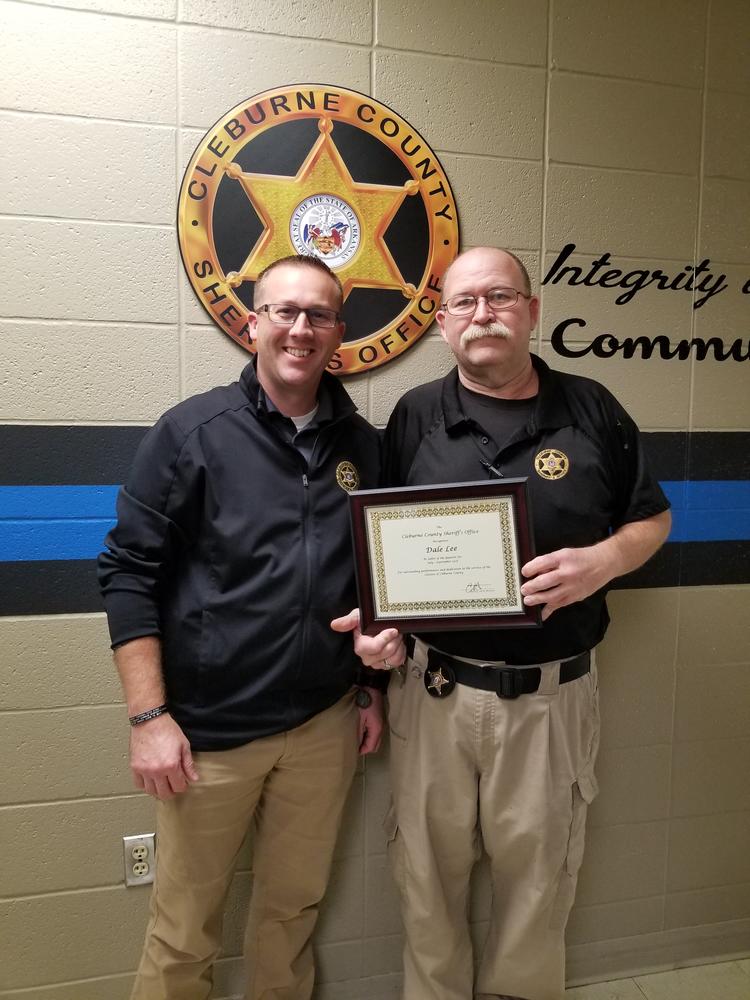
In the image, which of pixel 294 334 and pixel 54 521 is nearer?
pixel 294 334

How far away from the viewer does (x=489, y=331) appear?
1.50 meters

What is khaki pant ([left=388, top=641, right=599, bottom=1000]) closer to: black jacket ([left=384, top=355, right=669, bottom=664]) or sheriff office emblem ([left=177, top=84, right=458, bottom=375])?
black jacket ([left=384, top=355, right=669, bottom=664])

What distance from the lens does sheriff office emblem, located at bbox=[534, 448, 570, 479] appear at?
150 cm

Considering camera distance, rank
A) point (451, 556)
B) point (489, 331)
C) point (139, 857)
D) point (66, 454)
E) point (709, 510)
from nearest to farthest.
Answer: point (451, 556)
point (489, 331)
point (66, 454)
point (139, 857)
point (709, 510)

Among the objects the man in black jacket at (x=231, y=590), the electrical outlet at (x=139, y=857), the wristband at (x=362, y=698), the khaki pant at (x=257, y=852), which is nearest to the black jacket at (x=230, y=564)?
the man in black jacket at (x=231, y=590)

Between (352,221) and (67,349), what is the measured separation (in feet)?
2.53

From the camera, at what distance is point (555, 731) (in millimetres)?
1562

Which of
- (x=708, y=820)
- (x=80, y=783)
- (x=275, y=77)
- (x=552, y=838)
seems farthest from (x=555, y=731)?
(x=275, y=77)

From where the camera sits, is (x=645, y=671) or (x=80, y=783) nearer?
(x=80, y=783)

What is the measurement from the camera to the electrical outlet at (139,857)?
1.78 meters

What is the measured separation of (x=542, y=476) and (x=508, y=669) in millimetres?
431

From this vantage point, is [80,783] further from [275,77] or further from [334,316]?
[275,77]

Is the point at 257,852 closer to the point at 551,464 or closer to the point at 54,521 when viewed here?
the point at 54,521

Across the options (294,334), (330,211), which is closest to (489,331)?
(294,334)
